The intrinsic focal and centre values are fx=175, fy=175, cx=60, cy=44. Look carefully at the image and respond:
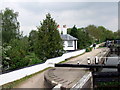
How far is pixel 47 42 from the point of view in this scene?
18891 mm

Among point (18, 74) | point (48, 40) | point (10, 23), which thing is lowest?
point (18, 74)

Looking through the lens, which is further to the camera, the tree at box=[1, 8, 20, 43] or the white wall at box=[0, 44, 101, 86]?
the tree at box=[1, 8, 20, 43]

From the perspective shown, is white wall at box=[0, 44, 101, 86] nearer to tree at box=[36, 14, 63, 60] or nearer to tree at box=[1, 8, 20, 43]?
tree at box=[36, 14, 63, 60]

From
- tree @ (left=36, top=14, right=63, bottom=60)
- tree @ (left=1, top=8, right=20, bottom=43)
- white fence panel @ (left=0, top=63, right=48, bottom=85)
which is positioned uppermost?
tree @ (left=1, top=8, right=20, bottom=43)

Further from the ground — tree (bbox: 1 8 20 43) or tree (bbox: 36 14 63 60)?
tree (bbox: 1 8 20 43)

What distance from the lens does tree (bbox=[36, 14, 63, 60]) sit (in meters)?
19.0

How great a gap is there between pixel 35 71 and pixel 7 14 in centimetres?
2964

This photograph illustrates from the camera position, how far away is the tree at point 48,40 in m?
Answer: 19.0

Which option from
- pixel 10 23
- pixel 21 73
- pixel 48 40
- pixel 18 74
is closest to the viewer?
pixel 18 74

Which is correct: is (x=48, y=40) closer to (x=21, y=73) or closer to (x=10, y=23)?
(x=21, y=73)

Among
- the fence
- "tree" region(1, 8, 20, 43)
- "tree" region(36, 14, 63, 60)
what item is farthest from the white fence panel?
"tree" region(1, 8, 20, 43)

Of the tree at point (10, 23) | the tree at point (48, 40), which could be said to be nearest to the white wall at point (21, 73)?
the tree at point (48, 40)

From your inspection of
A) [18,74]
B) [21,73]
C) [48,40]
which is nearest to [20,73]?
[21,73]

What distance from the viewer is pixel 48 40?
19.1 metres
